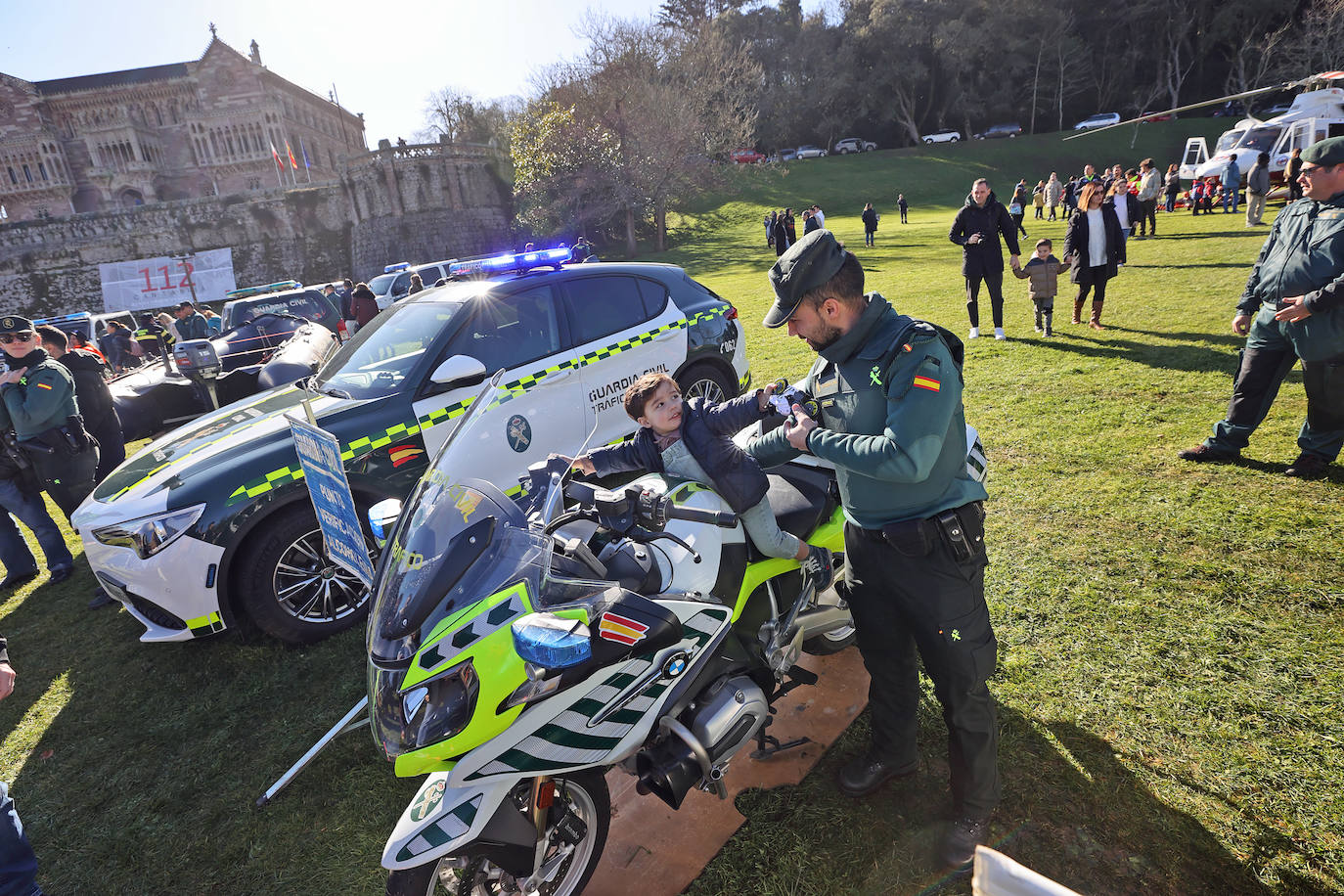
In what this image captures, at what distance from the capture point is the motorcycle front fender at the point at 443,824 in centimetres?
169

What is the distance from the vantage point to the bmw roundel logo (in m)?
3.59

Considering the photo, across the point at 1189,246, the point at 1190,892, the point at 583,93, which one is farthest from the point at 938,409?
the point at 583,93

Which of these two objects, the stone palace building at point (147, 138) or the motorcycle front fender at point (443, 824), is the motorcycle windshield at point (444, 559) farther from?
the stone palace building at point (147, 138)

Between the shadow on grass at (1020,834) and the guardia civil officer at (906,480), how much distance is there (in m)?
0.18

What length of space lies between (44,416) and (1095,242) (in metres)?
9.84

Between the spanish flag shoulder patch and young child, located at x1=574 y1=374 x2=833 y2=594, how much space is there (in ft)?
2.03

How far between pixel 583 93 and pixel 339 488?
31.1 meters

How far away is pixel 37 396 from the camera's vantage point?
4.40 metres

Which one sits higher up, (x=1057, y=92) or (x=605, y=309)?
(x=1057, y=92)

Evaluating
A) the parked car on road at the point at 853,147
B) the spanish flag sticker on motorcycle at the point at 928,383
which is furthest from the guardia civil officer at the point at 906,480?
the parked car on road at the point at 853,147

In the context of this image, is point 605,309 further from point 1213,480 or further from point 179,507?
point 1213,480

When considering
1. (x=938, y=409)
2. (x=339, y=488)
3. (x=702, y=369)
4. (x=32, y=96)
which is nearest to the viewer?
(x=938, y=409)

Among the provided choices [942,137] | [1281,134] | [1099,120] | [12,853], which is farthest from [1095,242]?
[942,137]

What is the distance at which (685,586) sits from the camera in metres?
2.09
